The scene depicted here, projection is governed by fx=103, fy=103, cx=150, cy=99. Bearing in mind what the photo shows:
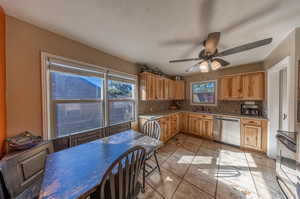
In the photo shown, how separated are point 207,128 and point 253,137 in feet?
3.59

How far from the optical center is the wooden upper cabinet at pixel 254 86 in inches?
109

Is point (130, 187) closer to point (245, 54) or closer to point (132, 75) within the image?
point (132, 75)

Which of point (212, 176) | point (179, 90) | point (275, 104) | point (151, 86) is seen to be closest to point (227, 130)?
point (275, 104)

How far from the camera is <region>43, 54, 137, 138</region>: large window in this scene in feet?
5.43

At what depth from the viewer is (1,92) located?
1.19 meters

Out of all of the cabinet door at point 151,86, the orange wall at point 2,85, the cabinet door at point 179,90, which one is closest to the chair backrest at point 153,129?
the cabinet door at point 151,86

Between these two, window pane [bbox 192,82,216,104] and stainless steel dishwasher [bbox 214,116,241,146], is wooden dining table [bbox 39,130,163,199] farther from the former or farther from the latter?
window pane [bbox 192,82,216,104]

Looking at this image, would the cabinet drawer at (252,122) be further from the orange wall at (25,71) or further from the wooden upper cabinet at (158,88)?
the orange wall at (25,71)

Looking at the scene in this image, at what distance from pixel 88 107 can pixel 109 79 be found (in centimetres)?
77

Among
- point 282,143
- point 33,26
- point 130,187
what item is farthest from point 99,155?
point 282,143

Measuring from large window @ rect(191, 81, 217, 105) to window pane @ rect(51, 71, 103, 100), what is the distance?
142 inches

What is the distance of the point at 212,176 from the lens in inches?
73.7

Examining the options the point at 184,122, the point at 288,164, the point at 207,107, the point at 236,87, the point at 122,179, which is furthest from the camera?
the point at 184,122

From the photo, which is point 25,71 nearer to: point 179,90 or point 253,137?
point 179,90
